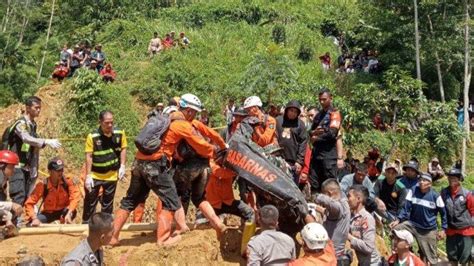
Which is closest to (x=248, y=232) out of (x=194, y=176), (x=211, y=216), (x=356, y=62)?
(x=211, y=216)

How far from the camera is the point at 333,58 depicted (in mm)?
26078

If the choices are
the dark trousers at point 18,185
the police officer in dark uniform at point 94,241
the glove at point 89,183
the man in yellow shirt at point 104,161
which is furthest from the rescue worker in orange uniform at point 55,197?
the police officer in dark uniform at point 94,241

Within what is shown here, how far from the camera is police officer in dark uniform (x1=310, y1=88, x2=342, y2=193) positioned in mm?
7414

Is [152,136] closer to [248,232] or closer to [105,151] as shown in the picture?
[248,232]

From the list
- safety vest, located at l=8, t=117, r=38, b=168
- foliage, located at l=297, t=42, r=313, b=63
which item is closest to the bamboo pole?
safety vest, located at l=8, t=117, r=38, b=168

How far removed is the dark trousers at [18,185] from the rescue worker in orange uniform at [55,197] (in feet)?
0.63

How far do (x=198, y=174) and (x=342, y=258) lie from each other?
1.84 m

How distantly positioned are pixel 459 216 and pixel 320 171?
89.1 inches

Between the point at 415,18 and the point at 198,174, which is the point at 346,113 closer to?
the point at 415,18

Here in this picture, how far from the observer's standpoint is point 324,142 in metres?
7.53

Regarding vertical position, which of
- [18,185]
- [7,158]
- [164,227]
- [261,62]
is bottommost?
[261,62]

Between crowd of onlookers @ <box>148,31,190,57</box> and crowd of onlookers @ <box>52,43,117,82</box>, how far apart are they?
2.95m

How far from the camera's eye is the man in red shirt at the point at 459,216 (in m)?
8.10

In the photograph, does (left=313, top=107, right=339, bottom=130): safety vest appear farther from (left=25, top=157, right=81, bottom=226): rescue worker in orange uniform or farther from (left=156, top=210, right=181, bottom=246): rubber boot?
(left=25, top=157, right=81, bottom=226): rescue worker in orange uniform
